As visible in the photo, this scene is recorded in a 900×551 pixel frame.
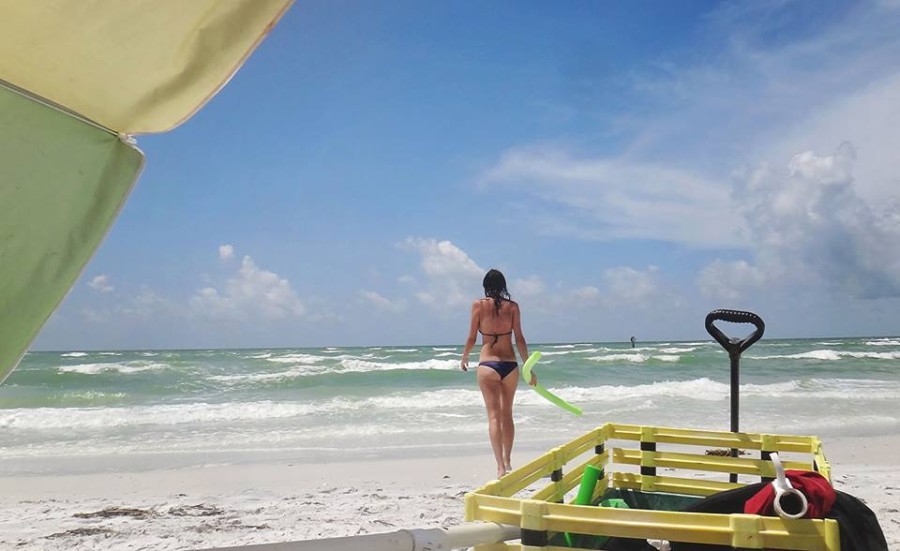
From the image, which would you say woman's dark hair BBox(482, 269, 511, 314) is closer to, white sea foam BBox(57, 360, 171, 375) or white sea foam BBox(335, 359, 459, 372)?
white sea foam BBox(335, 359, 459, 372)

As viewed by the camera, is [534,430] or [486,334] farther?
[534,430]

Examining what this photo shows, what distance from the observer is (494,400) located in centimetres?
589

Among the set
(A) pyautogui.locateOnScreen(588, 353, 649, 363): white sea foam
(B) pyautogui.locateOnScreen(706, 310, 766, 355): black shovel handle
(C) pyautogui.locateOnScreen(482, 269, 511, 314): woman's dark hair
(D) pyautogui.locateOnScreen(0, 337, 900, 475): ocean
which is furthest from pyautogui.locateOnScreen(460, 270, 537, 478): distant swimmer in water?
(A) pyautogui.locateOnScreen(588, 353, 649, 363): white sea foam

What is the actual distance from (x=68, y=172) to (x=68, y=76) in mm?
225

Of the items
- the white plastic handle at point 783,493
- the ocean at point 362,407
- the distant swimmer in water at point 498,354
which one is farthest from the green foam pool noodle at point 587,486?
the ocean at point 362,407

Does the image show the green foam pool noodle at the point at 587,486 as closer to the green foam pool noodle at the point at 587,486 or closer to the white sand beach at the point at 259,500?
the green foam pool noodle at the point at 587,486

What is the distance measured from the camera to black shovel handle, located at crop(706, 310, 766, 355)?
12.4 ft

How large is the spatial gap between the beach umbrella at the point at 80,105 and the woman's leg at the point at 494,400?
446cm

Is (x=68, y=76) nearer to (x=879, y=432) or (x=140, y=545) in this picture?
(x=140, y=545)

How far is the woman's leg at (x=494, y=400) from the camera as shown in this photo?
5.86m

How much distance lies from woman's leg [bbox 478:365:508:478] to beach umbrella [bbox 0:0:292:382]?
4456 millimetres

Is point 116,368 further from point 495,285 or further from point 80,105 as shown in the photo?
point 80,105

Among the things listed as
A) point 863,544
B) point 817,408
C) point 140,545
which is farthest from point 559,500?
point 817,408

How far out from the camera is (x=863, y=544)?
1.79 metres
